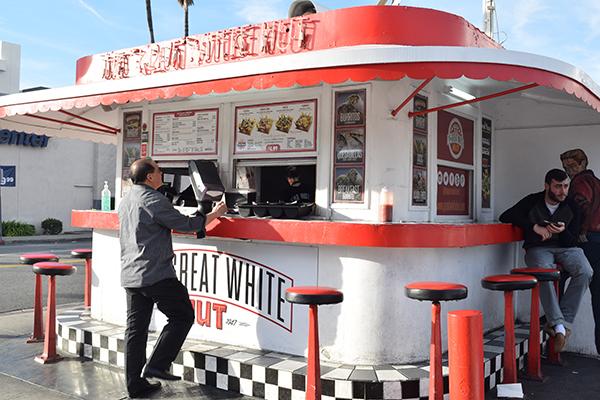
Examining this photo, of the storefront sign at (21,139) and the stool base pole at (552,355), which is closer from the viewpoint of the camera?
the stool base pole at (552,355)

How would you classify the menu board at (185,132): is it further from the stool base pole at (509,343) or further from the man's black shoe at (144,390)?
the stool base pole at (509,343)

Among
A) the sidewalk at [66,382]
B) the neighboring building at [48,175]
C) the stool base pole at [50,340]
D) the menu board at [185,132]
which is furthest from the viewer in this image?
the neighboring building at [48,175]

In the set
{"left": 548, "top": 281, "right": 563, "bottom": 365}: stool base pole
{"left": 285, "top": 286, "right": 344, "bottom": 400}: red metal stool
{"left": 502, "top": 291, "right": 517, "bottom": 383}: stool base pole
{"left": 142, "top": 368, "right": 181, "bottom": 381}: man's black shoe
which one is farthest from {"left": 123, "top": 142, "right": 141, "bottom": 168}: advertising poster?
{"left": 548, "top": 281, "right": 563, "bottom": 365}: stool base pole

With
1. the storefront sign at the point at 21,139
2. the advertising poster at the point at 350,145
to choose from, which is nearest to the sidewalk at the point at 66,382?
the advertising poster at the point at 350,145

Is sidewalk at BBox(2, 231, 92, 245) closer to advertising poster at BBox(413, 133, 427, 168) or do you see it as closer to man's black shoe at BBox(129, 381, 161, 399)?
man's black shoe at BBox(129, 381, 161, 399)

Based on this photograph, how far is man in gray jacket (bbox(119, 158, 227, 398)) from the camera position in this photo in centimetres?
428

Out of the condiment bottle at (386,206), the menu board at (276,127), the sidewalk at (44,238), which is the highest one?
the menu board at (276,127)

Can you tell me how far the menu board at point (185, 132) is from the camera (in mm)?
5688

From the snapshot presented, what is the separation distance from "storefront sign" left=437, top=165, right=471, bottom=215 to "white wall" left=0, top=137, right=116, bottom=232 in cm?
2110

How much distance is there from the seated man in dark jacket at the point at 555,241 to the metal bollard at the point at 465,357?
8.40ft

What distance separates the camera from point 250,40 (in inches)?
211

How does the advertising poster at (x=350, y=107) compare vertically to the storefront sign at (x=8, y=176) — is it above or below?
below

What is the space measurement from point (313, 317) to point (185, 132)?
291cm

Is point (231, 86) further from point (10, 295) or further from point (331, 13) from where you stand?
point (10, 295)
